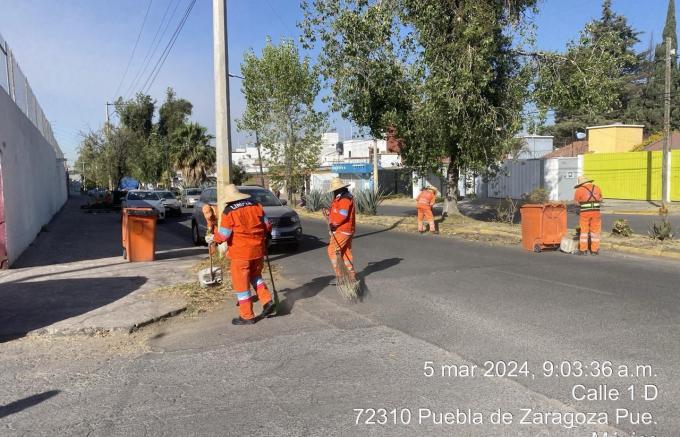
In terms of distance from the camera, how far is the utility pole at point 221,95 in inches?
386

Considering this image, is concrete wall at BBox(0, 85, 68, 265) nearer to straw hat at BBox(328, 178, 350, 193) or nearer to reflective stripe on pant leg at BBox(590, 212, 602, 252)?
straw hat at BBox(328, 178, 350, 193)

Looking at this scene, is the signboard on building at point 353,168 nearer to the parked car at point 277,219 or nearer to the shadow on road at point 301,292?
the parked car at point 277,219

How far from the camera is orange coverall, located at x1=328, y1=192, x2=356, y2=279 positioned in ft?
25.9

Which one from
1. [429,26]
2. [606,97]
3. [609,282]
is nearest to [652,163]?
[606,97]

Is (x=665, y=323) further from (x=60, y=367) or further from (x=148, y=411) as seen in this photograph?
(x=60, y=367)

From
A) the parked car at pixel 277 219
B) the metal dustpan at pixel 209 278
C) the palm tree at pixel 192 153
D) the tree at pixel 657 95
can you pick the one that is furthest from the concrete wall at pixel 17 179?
the tree at pixel 657 95

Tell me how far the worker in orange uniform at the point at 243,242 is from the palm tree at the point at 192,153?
1816 inches

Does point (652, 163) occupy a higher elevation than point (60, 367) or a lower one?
higher

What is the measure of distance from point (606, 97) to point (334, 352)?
13.2 meters

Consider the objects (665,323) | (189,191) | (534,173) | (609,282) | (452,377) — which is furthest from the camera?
(189,191)

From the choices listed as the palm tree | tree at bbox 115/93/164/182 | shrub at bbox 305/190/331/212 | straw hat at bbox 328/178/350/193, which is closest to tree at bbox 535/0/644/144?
straw hat at bbox 328/178/350/193

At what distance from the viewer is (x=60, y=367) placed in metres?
5.21

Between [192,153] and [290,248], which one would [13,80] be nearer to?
[290,248]

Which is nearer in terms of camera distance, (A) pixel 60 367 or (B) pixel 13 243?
(A) pixel 60 367
